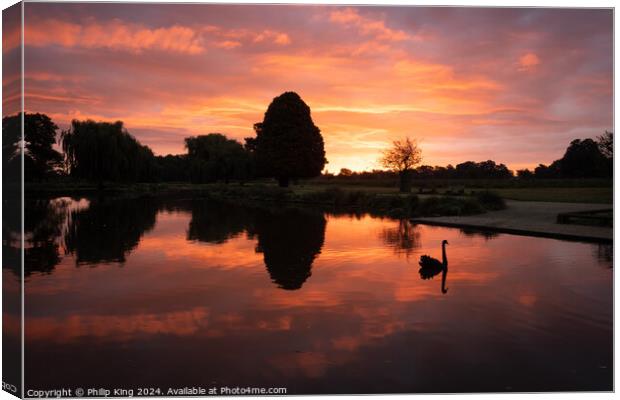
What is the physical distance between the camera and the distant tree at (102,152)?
31.9 ft

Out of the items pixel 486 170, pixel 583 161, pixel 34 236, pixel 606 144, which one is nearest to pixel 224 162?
pixel 34 236

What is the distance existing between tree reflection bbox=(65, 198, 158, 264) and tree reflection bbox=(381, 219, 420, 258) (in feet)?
24.2

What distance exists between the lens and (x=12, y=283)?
578cm

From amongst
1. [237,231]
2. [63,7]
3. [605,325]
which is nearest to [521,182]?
[605,325]

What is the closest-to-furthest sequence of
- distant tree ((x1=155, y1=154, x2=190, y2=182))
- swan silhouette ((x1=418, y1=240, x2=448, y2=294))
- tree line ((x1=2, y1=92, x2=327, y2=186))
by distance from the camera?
tree line ((x1=2, y1=92, x2=327, y2=186)) < swan silhouette ((x1=418, y1=240, x2=448, y2=294)) < distant tree ((x1=155, y1=154, x2=190, y2=182))

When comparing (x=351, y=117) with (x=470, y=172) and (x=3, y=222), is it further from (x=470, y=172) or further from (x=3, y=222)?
(x=470, y=172)

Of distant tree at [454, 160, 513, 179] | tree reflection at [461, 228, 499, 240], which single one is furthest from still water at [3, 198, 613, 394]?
tree reflection at [461, 228, 499, 240]

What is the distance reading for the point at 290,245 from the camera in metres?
14.5

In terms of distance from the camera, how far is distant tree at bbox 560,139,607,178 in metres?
7.79

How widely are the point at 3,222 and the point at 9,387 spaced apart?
1.93 metres

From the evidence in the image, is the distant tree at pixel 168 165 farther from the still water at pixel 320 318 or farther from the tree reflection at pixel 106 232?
the still water at pixel 320 318

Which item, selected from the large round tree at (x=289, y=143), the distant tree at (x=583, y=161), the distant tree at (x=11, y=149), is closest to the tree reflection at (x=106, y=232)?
the distant tree at (x=11, y=149)

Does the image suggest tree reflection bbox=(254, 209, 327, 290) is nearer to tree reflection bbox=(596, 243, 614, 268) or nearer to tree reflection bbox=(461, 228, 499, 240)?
tree reflection bbox=(461, 228, 499, 240)

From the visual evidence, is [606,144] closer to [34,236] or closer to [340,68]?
[340,68]
